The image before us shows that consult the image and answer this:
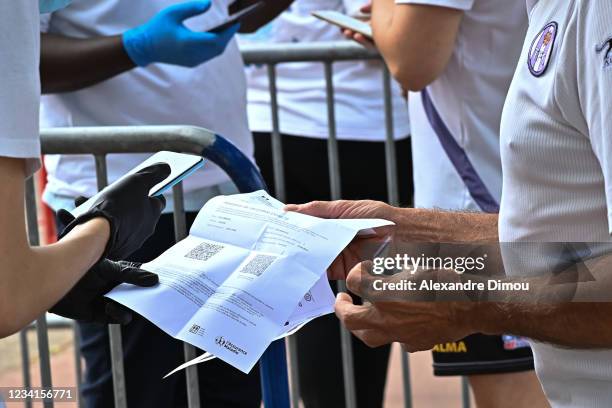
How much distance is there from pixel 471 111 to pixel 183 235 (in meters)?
0.81

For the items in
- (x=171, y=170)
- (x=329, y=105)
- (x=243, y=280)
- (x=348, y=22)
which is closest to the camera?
(x=243, y=280)

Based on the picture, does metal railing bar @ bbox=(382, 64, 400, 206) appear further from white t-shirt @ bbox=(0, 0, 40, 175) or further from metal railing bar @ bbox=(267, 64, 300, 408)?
white t-shirt @ bbox=(0, 0, 40, 175)

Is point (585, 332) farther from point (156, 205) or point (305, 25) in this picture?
point (305, 25)

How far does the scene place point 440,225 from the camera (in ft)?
6.86

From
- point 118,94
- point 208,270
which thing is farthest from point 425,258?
point 118,94

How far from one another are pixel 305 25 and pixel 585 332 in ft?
7.96

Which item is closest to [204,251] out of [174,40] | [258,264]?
[258,264]

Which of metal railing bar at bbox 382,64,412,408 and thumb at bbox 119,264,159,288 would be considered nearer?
thumb at bbox 119,264,159,288

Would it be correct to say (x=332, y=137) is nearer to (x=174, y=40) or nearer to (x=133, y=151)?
(x=174, y=40)

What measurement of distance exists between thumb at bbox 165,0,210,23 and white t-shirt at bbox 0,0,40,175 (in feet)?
4.27

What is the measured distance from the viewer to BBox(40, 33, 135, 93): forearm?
9.15ft

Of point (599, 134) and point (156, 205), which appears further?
point (156, 205)

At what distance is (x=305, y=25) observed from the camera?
3.90 m

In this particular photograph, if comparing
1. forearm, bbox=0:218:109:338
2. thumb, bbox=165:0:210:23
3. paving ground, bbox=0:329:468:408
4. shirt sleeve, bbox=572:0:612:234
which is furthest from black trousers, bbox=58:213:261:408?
paving ground, bbox=0:329:468:408
